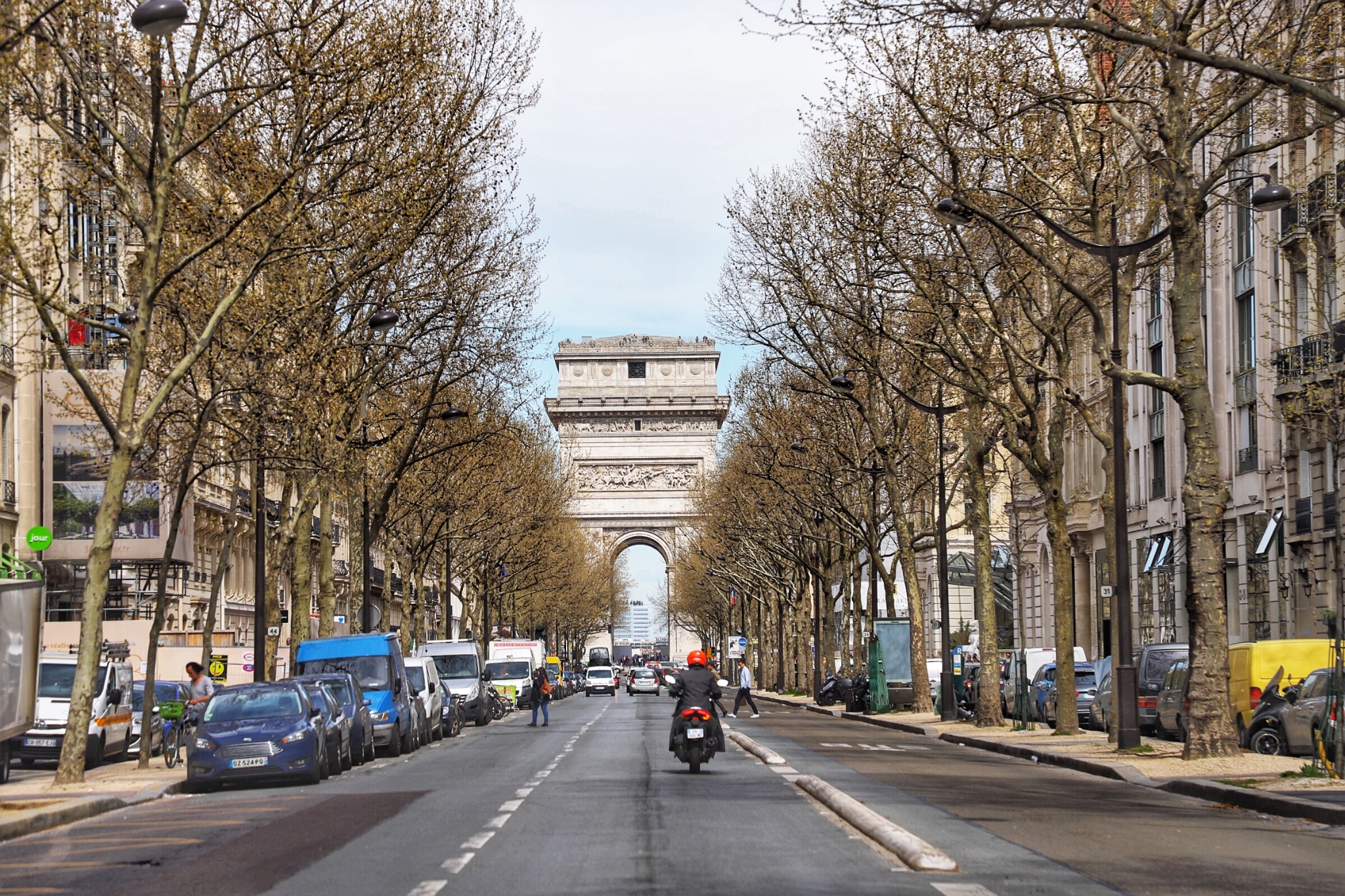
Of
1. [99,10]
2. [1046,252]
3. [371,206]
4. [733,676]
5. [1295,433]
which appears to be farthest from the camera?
[733,676]

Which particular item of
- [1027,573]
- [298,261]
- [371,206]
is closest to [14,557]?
[298,261]

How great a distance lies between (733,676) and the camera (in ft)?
376

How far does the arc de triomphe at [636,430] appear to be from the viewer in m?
135

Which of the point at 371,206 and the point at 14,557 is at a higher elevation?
the point at 371,206

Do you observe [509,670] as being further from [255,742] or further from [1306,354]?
[255,742]

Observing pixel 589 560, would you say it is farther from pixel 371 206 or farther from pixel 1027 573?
pixel 371 206

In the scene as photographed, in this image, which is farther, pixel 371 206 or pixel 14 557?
pixel 14 557

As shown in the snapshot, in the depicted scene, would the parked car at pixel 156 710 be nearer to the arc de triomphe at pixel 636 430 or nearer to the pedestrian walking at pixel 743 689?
the pedestrian walking at pixel 743 689

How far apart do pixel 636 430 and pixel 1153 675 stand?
102 metres

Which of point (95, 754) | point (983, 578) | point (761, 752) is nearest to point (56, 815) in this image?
point (761, 752)

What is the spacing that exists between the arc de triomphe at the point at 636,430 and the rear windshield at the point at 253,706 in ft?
357

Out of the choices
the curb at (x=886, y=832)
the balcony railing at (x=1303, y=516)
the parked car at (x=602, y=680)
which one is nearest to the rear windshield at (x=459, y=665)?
the balcony railing at (x=1303, y=516)

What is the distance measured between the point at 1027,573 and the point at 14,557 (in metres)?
43.3

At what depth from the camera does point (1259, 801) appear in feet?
55.8
